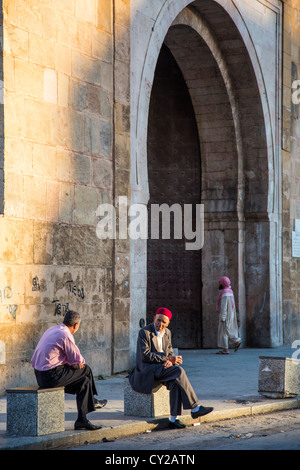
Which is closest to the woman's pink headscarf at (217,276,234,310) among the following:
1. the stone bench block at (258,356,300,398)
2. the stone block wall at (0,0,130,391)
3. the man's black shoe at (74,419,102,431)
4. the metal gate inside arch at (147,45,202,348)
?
the metal gate inside arch at (147,45,202,348)

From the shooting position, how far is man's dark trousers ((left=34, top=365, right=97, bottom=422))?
27.7ft

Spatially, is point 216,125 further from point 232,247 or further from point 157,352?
point 157,352

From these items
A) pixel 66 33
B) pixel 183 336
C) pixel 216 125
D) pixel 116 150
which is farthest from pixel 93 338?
pixel 216 125

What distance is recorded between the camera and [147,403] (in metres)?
9.08

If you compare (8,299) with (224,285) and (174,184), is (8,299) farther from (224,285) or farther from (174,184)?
(174,184)

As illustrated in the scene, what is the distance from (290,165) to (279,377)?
379 inches

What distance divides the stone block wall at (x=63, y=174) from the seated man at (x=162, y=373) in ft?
7.87

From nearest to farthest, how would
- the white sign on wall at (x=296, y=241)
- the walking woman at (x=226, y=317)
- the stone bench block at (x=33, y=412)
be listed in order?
1. the stone bench block at (x=33, y=412)
2. the walking woman at (x=226, y=317)
3. the white sign on wall at (x=296, y=241)

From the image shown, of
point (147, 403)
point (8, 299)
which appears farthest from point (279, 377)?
point (8, 299)

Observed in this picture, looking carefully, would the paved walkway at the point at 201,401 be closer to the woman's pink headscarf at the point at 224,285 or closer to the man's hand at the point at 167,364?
the man's hand at the point at 167,364

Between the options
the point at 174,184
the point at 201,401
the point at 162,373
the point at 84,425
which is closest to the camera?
the point at 84,425

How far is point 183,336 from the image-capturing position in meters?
18.1

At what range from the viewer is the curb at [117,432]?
766 cm

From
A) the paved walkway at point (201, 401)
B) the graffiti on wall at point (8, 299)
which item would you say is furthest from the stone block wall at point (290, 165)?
the graffiti on wall at point (8, 299)
